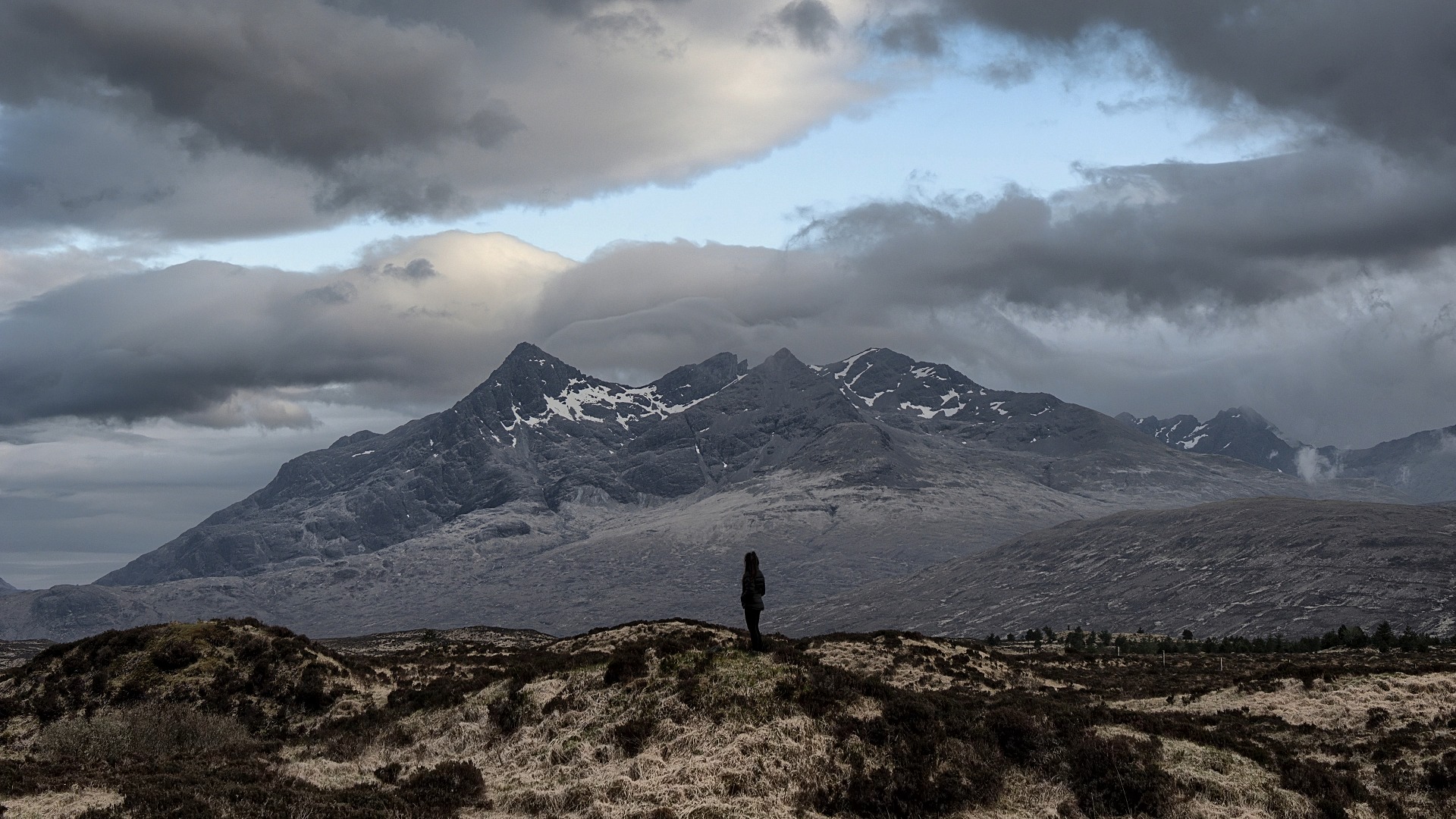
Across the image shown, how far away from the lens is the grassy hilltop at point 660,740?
31.9 metres

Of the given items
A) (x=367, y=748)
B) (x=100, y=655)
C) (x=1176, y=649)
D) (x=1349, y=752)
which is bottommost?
(x=1176, y=649)

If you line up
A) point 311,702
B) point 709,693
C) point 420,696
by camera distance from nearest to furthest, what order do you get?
point 709,693
point 420,696
point 311,702

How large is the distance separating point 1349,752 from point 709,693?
24.8 meters

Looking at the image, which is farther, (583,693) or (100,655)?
(100,655)

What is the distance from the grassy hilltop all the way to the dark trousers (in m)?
2.30

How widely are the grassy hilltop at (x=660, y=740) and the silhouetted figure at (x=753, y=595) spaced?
2410mm

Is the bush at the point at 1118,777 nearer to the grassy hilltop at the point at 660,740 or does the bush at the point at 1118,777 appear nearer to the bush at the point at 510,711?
the grassy hilltop at the point at 660,740

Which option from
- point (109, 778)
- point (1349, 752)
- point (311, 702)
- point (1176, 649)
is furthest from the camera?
point (1176, 649)

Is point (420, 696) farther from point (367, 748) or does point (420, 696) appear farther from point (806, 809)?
point (806, 809)

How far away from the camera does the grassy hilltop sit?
3189 centimetres

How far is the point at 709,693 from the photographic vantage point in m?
38.2

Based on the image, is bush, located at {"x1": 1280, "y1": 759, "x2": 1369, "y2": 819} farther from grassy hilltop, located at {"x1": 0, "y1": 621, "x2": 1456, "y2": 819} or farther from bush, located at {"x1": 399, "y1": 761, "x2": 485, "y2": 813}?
bush, located at {"x1": 399, "y1": 761, "x2": 485, "y2": 813}

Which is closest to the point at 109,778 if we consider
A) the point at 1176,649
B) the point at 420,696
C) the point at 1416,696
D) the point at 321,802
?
the point at 321,802

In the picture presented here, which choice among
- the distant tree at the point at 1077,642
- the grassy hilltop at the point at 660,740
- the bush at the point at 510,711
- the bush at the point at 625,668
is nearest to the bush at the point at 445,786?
the grassy hilltop at the point at 660,740
